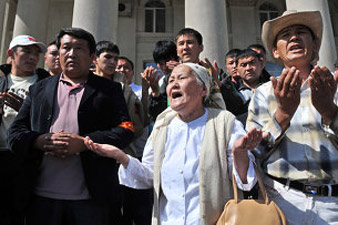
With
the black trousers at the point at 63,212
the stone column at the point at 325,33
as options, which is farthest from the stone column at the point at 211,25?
the black trousers at the point at 63,212

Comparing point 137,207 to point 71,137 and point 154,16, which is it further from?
point 154,16

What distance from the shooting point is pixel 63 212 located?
9.14 feet

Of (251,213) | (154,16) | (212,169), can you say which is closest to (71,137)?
(212,169)

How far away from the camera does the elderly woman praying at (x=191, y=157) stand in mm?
2311

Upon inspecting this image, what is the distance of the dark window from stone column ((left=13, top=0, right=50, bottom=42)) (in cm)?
714

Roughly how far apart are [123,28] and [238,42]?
715cm

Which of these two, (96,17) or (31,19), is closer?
(96,17)

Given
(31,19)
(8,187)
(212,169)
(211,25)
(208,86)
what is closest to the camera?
(212,169)

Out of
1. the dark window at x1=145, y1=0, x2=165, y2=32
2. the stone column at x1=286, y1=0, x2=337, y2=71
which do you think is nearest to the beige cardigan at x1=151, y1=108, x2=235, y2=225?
the stone column at x1=286, y1=0, x2=337, y2=71

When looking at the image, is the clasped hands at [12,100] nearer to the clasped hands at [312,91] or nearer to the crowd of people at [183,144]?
the crowd of people at [183,144]

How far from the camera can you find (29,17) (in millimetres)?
13086

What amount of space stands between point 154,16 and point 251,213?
18613 mm

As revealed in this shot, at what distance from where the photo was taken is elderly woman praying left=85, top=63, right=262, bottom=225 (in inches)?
91.0

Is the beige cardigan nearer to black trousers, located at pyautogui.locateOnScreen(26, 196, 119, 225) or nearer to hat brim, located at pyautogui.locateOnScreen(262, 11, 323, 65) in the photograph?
black trousers, located at pyautogui.locateOnScreen(26, 196, 119, 225)
